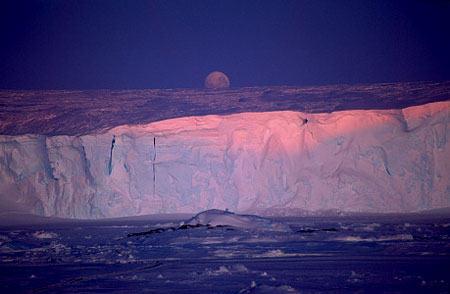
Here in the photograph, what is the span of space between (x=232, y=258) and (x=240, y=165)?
9869 mm

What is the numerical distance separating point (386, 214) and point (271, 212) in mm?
3366

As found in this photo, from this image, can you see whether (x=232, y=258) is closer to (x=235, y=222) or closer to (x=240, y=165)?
(x=235, y=222)

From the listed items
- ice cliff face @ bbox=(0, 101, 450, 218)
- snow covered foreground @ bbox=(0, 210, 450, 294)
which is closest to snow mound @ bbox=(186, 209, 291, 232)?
snow covered foreground @ bbox=(0, 210, 450, 294)

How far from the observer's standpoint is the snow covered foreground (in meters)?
5.82

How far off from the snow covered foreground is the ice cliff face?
3.47 meters

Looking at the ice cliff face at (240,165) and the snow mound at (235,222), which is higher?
the ice cliff face at (240,165)

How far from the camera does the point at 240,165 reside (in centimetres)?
1783

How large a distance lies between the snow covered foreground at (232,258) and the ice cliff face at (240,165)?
3.47 m

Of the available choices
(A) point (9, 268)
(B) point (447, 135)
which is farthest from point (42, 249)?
(B) point (447, 135)

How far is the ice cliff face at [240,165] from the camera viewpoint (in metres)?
16.7

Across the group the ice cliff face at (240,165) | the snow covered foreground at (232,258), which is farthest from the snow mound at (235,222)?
the ice cliff face at (240,165)

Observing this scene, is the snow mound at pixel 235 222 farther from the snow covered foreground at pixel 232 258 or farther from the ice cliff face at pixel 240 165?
the ice cliff face at pixel 240 165

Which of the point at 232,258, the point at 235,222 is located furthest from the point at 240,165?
the point at 232,258

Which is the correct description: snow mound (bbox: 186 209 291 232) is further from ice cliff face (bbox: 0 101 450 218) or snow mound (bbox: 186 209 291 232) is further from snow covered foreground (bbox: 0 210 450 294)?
ice cliff face (bbox: 0 101 450 218)
